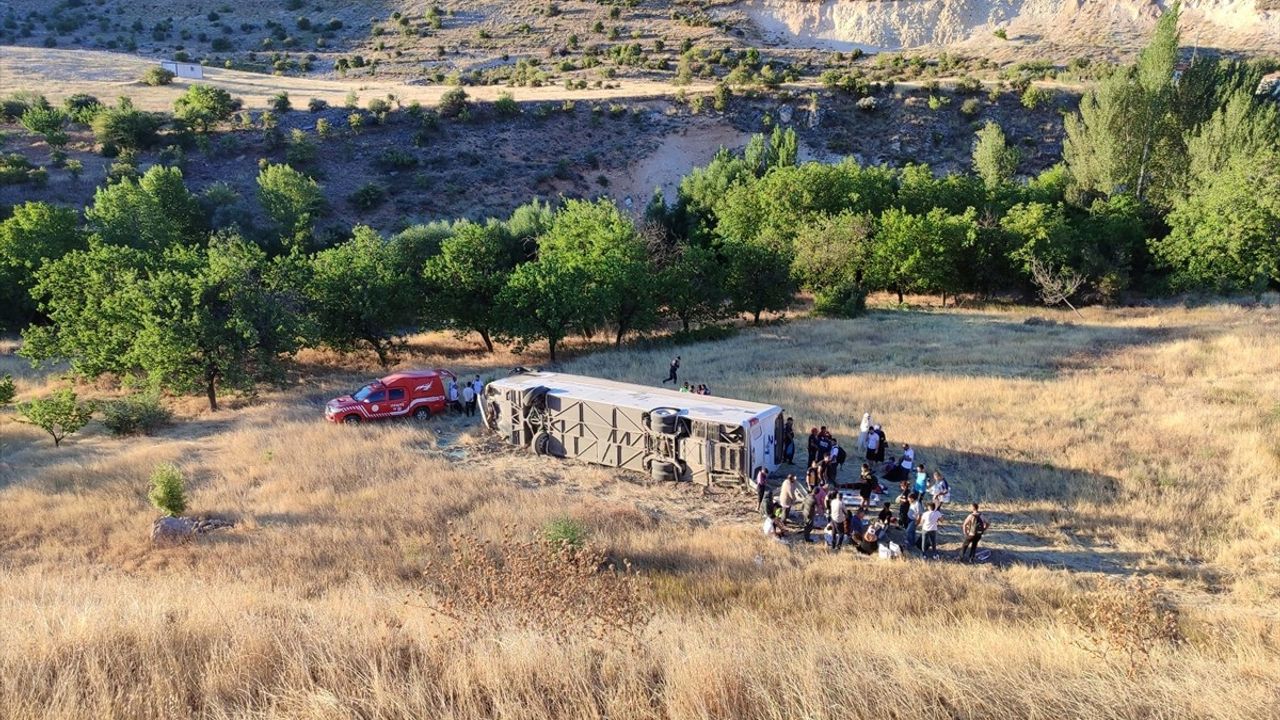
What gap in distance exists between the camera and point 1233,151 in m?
40.5

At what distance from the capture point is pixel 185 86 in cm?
6625

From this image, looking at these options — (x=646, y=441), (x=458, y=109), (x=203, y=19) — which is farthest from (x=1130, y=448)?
(x=203, y=19)

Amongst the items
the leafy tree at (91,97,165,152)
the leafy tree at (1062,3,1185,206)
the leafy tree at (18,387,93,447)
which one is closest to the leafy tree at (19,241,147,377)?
the leafy tree at (18,387,93,447)

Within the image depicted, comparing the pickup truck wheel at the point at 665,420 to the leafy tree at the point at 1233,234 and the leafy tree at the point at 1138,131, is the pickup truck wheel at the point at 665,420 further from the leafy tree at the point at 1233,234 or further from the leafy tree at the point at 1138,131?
the leafy tree at the point at 1138,131

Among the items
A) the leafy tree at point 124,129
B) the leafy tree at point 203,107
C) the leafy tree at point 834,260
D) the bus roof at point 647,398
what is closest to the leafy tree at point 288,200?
the leafy tree at point 124,129

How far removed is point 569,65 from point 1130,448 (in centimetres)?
7329

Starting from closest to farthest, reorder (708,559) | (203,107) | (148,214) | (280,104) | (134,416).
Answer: (708,559)
(134,416)
(148,214)
(203,107)
(280,104)

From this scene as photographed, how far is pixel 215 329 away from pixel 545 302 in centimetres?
1227

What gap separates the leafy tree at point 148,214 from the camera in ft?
127

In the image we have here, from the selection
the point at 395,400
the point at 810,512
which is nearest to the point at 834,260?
the point at 395,400

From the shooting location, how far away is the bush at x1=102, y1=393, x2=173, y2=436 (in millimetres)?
21188

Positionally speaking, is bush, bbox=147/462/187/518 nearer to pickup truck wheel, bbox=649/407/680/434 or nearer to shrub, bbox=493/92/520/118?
pickup truck wheel, bbox=649/407/680/434

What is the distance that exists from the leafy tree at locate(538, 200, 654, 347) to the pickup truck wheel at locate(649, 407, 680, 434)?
14.4m

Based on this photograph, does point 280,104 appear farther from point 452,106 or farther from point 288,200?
point 288,200
